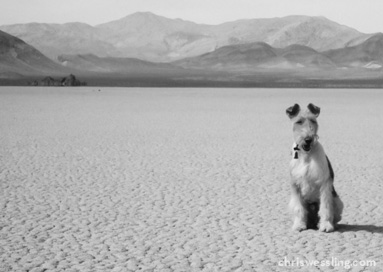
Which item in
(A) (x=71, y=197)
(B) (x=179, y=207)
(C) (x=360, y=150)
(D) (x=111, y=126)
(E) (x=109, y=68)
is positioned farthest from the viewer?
(E) (x=109, y=68)

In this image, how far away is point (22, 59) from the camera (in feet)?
478

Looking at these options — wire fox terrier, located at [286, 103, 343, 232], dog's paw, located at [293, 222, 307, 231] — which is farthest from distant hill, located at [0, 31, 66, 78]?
wire fox terrier, located at [286, 103, 343, 232]

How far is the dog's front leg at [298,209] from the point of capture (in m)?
5.60

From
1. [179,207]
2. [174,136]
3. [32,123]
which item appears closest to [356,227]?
[179,207]

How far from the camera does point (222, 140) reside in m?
14.3

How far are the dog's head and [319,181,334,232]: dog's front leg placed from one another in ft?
1.45

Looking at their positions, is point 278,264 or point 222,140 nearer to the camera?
point 278,264

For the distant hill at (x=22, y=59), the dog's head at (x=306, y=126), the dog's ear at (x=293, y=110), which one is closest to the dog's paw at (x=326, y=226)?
the dog's head at (x=306, y=126)

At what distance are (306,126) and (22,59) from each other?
146919mm

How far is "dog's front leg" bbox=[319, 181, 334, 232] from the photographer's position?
5.48m

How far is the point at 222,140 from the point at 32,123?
6553 mm

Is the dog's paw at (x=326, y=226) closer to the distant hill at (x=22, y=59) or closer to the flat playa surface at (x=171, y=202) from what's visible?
the flat playa surface at (x=171, y=202)

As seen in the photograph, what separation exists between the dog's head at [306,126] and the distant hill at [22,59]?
134 meters

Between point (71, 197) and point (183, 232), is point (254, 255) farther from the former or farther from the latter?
point (71, 197)
